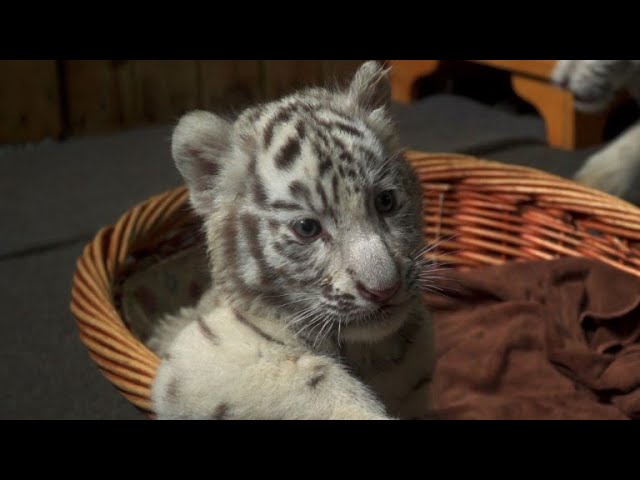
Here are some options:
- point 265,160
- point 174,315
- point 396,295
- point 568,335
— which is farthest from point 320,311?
point 568,335

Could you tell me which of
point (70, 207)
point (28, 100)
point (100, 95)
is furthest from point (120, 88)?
point (70, 207)

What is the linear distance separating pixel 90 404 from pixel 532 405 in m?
0.92

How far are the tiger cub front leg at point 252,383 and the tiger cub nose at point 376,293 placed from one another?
0.14m

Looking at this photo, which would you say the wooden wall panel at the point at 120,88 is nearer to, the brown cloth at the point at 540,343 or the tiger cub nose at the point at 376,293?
the brown cloth at the point at 540,343

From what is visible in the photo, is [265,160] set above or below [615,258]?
above

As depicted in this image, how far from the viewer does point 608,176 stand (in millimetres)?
2438

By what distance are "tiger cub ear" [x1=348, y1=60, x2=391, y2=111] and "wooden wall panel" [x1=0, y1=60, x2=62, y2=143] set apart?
7.12ft

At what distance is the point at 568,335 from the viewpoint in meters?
1.76

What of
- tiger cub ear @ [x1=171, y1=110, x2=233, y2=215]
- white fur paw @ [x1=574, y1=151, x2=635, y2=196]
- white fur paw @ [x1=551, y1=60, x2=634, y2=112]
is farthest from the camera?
white fur paw @ [x1=574, y1=151, x2=635, y2=196]

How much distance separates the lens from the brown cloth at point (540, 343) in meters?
1.59

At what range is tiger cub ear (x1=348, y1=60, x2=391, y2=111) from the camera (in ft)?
4.30

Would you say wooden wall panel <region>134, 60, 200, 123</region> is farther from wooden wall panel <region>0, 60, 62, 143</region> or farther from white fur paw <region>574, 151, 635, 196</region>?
white fur paw <region>574, 151, 635, 196</region>

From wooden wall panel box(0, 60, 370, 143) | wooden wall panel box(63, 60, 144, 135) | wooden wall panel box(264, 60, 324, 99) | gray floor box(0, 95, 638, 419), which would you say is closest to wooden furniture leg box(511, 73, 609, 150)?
gray floor box(0, 95, 638, 419)
